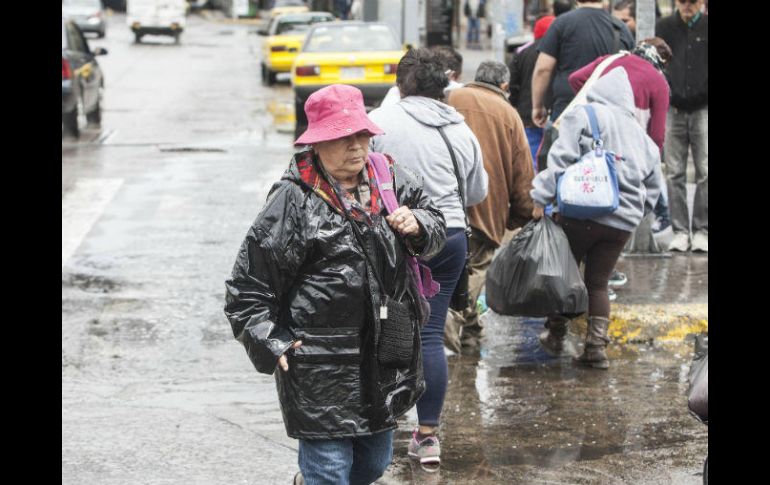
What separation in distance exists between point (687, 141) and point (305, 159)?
19.7ft

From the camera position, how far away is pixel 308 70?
2000 cm

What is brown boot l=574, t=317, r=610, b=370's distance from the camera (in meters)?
7.16

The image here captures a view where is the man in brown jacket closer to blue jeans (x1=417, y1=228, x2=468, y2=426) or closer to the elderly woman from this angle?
blue jeans (x1=417, y1=228, x2=468, y2=426)

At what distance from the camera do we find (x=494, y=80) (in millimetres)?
7082

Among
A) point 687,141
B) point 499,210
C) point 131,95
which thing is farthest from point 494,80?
point 131,95

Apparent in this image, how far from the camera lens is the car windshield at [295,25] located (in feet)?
98.5

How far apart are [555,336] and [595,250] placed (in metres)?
0.62

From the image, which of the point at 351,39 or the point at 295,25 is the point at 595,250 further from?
the point at 295,25

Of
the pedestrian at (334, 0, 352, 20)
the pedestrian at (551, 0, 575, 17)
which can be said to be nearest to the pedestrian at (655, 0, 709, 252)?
the pedestrian at (551, 0, 575, 17)

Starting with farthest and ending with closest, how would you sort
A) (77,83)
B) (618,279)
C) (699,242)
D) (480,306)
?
(77,83) → (699,242) → (618,279) → (480,306)

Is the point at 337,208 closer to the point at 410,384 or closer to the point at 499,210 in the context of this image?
the point at 410,384

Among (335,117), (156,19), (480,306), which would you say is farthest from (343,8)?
(335,117)

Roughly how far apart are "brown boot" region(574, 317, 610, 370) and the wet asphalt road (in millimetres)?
111

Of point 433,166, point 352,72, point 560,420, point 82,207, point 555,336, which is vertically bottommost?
point 82,207
